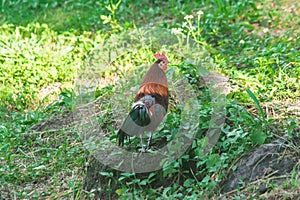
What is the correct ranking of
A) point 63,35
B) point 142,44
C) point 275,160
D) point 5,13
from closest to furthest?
point 275,160
point 142,44
point 63,35
point 5,13

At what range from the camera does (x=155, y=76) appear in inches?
179

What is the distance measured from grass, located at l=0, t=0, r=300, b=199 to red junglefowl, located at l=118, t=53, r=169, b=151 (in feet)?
0.69

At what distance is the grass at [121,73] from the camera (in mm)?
4109

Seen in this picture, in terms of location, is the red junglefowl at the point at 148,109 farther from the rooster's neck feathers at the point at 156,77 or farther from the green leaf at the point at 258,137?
the green leaf at the point at 258,137

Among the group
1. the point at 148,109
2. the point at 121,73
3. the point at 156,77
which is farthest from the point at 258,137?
the point at 121,73

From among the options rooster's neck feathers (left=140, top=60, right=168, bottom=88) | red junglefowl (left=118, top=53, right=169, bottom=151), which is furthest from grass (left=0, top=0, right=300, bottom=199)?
rooster's neck feathers (left=140, top=60, right=168, bottom=88)

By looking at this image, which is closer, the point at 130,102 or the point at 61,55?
the point at 130,102

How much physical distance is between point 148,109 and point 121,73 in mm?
1690

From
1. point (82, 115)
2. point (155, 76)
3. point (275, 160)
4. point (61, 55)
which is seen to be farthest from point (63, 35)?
point (275, 160)

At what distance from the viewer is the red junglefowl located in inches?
163

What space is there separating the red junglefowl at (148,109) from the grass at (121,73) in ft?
0.69

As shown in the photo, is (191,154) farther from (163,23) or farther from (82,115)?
(163,23)

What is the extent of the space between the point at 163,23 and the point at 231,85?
1.97 m

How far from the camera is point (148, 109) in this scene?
13.7ft
